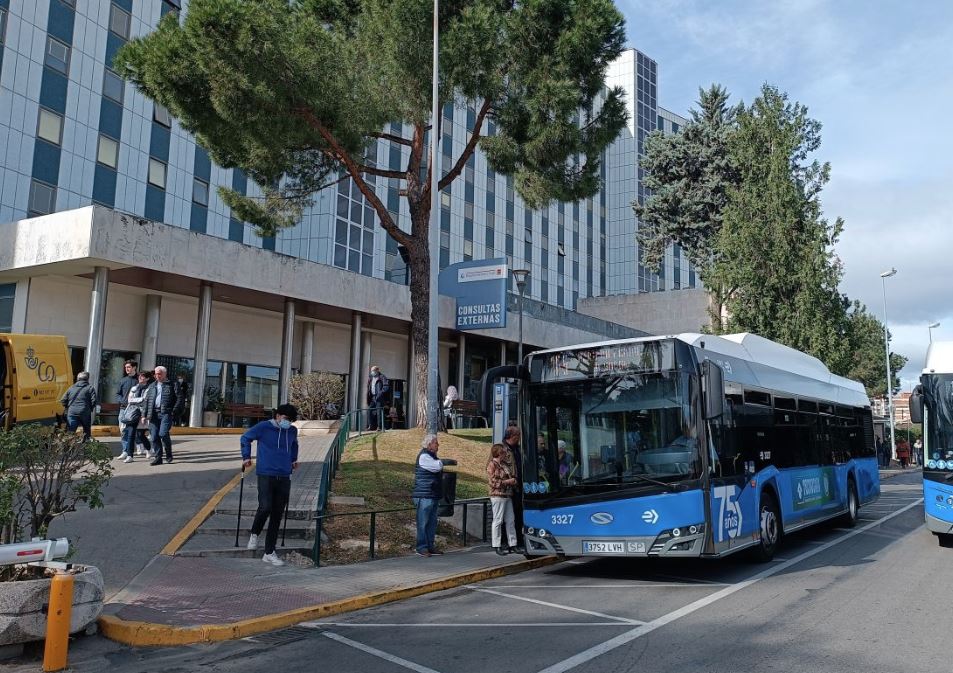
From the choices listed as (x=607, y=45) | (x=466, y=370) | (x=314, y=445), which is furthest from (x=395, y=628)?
(x=466, y=370)

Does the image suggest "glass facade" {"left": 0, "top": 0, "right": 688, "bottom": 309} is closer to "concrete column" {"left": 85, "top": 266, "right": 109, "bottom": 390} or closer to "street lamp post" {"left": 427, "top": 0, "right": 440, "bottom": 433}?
"street lamp post" {"left": 427, "top": 0, "right": 440, "bottom": 433}

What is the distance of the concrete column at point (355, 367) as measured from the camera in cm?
3073

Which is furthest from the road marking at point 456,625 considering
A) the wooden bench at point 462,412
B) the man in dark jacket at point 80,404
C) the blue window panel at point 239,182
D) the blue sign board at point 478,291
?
the blue window panel at point 239,182

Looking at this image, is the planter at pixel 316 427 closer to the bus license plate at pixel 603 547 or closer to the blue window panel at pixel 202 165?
the bus license plate at pixel 603 547

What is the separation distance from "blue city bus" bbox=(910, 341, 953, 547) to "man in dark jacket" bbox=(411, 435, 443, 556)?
684 cm

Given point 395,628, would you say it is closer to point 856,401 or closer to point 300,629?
point 300,629

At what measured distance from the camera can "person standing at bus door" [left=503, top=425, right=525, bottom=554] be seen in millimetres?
10289

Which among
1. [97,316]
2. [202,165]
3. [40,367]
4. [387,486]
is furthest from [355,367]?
[387,486]

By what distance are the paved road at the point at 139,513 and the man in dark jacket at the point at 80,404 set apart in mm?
1062

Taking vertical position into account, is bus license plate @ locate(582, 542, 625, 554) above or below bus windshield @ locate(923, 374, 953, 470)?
below

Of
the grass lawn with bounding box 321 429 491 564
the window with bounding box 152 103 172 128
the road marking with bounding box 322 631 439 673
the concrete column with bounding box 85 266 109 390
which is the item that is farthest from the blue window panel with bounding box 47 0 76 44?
the road marking with bounding box 322 631 439 673

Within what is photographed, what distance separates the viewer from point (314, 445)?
1833 cm

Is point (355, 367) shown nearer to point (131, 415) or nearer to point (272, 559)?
point (131, 415)

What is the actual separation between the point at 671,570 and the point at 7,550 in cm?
754
